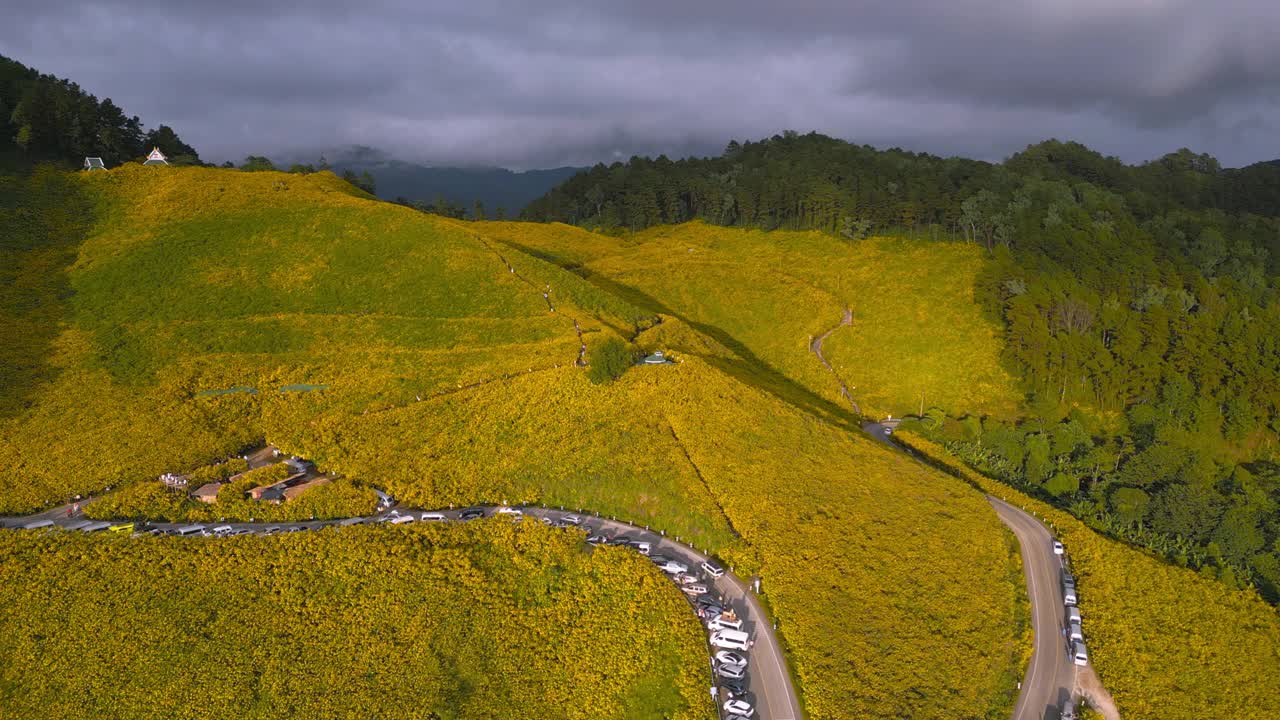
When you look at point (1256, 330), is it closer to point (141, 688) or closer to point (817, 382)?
point (817, 382)

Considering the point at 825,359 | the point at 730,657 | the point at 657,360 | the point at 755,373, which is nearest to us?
the point at 730,657

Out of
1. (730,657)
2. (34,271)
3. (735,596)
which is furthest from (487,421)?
(34,271)

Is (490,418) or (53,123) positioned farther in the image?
(53,123)

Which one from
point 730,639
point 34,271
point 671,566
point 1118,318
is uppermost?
point 34,271

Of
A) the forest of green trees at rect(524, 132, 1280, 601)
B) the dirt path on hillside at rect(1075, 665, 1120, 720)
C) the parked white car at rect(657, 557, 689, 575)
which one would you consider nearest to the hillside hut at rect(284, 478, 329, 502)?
the parked white car at rect(657, 557, 689, 575)

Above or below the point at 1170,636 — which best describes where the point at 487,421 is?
above

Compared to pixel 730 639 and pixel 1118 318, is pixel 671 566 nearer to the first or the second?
pixel 730 639

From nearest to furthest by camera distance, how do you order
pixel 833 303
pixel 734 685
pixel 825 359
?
1. pixel 734 685
2. pixel 825 359
3. pixel 833 303

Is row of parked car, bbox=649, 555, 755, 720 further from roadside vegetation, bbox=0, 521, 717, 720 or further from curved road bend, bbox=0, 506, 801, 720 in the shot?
roadside vegetation, bbox=0, 521, 717, 720
